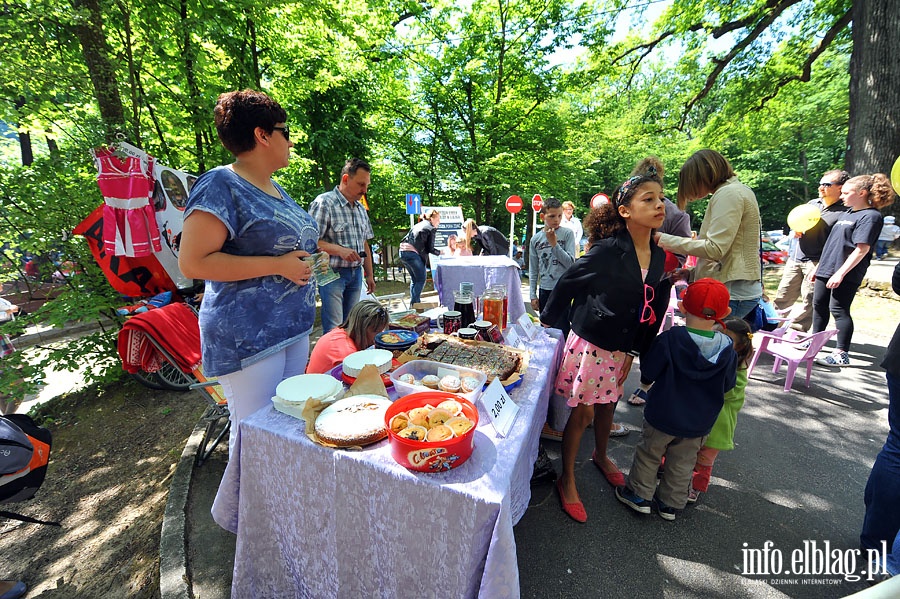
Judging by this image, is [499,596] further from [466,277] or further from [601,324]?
[466,277]

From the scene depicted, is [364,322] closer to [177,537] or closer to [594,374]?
[594,374]

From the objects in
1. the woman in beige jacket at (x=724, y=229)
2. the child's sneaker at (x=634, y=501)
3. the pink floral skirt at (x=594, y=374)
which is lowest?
the child's sneaker at (x=634, y=501)

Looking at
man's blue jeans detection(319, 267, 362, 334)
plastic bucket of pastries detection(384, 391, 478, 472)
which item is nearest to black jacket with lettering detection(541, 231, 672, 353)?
plastic bucket of pastries detection(384, 391, 478, 472)

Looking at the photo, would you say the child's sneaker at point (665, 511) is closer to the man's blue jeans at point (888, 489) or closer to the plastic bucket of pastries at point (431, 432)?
the man's blue jeans at point (888, 489)

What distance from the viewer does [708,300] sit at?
187 cm

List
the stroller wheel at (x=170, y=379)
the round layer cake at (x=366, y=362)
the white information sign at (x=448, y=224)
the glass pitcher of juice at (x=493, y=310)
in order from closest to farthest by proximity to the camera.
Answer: the round layer cake at (x=366, y=362) < the glass pitcher of juice at (x=493, y=310) < the stroller wheel at (x=170, y=379) < the white information sign at (x=448, y=224)

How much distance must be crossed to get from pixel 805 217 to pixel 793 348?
161 cm

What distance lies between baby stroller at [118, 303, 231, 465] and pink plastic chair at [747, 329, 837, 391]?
206 inches

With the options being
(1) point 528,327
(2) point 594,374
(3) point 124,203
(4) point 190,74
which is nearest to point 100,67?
(4) point 190,74

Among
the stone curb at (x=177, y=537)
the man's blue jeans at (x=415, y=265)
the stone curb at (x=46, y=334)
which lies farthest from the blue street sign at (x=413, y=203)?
the stone curb at (x=177, y=537)

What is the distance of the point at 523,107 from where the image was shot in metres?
11.6

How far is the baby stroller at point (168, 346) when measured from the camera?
2.46m

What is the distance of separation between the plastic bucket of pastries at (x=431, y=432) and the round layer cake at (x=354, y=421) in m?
0.06

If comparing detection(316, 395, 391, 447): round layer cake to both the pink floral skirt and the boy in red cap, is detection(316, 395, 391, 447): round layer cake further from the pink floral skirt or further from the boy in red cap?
the boy in red cap
